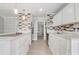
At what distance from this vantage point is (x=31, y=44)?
9.43 feet

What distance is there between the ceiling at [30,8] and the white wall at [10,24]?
0.09m

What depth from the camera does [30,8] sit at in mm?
2607

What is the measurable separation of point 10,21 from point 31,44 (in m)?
0.83

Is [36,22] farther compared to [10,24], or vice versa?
[36,22]

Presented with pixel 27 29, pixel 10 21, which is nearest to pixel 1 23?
pixel 10 21

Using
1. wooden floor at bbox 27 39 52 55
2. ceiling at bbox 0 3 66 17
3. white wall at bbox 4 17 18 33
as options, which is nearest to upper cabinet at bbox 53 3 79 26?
ceiling at bbox 0 3 66 17

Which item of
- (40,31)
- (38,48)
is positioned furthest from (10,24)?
(38,48)

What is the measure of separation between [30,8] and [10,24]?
2.00 feet

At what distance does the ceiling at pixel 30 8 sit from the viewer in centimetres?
245

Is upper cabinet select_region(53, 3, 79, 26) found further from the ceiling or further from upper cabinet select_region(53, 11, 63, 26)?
the ceiling

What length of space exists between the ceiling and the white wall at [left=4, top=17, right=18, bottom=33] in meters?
0.09

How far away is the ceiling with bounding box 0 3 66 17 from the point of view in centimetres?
245

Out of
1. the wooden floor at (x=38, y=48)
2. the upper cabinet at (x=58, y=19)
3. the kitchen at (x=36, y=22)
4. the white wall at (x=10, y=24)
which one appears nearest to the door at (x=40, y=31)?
the kitchen at (x=36, y=22)

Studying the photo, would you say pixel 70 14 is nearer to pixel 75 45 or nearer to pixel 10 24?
pixel 75 45
